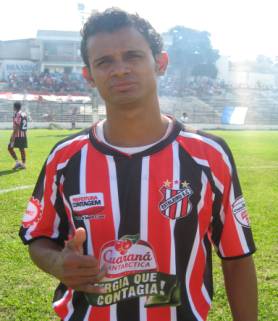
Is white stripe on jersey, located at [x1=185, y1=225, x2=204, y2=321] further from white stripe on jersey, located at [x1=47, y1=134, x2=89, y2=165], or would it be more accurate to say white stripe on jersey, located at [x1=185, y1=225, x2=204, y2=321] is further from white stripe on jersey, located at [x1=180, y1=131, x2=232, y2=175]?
white stripe on jersey, located at [x1=47, y1=134, x2=89, y2=165]

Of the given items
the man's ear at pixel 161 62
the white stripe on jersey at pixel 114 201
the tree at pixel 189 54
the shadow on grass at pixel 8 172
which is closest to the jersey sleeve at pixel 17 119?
the shadow on grass at pixel 8 172

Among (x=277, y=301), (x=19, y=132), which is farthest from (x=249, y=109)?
(x=277, y=301)

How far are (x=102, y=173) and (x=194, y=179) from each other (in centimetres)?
37

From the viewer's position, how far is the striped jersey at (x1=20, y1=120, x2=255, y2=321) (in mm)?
1780

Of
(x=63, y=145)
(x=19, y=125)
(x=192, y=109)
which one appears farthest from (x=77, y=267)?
(x=192, y=109)

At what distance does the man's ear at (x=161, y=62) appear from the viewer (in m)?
2.08

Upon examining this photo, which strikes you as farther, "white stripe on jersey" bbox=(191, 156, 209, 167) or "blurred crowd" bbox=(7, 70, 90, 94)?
"blurred crowd" bbox=(7, 70, 90, 94)

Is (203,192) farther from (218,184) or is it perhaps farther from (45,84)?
(45,84)

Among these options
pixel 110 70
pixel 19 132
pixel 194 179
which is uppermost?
pixel 110 70

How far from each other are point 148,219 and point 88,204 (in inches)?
9.6

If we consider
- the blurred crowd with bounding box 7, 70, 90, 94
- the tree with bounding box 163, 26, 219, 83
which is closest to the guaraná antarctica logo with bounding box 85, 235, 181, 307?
the blurred crowd with bounding box 7, 70, 90, 94

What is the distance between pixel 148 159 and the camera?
1876mm

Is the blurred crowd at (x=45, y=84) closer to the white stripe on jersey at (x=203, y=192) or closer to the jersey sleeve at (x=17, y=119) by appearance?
the jersey sleeve at (x=17, y=119)

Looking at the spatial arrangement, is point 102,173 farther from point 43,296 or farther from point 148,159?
point 43,296
